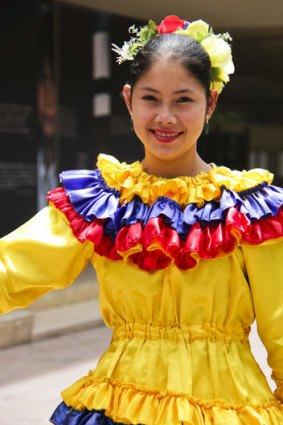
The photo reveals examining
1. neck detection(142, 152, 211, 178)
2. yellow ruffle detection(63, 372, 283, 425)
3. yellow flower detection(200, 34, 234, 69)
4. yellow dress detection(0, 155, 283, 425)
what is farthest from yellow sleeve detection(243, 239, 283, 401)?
yellow flower detection(200, 34, 234, 69)

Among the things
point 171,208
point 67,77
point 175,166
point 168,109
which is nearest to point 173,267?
point 171,208

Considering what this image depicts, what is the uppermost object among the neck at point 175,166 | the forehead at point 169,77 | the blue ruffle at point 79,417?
the forehead at point 169,77

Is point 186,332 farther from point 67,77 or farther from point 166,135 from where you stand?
point 67,77

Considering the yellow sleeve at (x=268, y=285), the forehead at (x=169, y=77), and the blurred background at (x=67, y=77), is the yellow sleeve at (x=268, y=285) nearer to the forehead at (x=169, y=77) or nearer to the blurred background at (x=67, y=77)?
the forehead at (x=169, y=77)

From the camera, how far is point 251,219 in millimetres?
2146

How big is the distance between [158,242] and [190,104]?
35 centimetres

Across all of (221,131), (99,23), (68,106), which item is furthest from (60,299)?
(221,131)

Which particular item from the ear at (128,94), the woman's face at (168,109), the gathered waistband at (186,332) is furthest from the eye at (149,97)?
the gathered waistband at (186,332)

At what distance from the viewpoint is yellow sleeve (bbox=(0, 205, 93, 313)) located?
7.03ft

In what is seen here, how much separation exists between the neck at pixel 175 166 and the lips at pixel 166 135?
98 millimetres

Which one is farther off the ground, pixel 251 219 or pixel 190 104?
pixel 190 104

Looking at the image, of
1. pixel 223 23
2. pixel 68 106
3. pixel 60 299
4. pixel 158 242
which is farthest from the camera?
pixel 223 23

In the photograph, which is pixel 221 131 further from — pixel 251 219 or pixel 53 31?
pixel 251 219

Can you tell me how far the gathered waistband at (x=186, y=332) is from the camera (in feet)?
6.93
